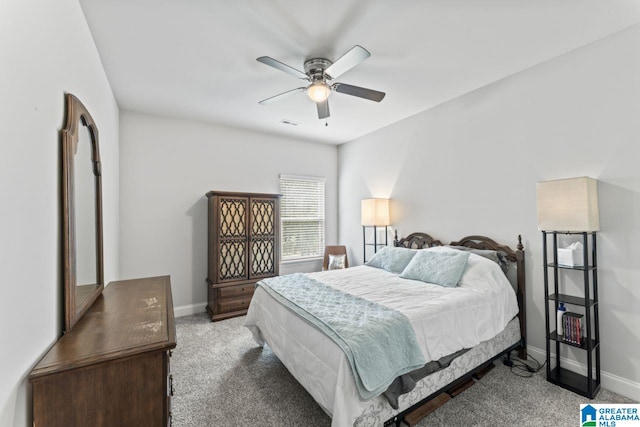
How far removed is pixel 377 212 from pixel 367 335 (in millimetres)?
2659

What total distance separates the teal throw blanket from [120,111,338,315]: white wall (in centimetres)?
241

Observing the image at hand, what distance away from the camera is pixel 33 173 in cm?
112

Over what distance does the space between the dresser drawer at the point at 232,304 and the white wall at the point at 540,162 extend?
2485 millimetres

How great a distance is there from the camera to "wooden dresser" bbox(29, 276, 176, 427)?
39.8 inches

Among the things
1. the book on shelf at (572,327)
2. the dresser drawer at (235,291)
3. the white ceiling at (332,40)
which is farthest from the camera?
the dresser drawer at (235,291)

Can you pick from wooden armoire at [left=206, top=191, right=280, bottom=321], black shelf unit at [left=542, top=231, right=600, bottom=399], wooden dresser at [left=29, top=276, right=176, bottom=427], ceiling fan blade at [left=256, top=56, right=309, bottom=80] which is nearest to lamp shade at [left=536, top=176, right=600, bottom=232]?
black shelf unit at [left=542, top=231, right=600, bottom=399]

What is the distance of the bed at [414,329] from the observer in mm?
1651

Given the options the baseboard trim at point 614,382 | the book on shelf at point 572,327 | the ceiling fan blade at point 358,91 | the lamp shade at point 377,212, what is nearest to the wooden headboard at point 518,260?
the baseboard trim at point 614,382

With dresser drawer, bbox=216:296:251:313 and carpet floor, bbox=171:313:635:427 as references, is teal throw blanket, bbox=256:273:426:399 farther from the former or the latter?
dresser drawer, bbox=216:296:251:313

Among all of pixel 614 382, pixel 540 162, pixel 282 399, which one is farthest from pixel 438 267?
pixel 282 399

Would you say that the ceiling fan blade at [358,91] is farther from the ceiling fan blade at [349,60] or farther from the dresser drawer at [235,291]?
the dresser drawer at [235,291]

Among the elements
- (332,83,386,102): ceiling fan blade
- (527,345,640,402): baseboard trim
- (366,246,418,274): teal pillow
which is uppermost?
(332,83,386,102): ceiling fan blade

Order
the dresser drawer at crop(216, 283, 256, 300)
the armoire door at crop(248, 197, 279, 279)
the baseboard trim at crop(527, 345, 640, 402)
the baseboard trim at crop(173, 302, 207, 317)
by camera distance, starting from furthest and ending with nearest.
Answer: the armoire door at crop(248, 197, 279, 279), the baseboard trim at crop(173, 302, 207, 317), the dresser drawer at crop(216, 283, 256, 300), the baseboard trim at crop(527, 345, 640, 402)

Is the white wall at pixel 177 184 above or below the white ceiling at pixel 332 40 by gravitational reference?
below
